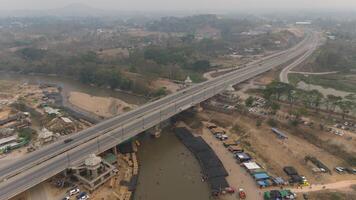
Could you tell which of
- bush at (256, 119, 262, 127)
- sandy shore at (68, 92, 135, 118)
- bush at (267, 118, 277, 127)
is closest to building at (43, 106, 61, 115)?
sandy shore at (68, 92, 135, 118)

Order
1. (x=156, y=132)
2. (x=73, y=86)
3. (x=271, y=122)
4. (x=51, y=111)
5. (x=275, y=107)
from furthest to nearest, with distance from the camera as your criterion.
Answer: (x=73, y=86)
(x=51, y=111)
(x=275, y=107)
(x=271, y=122)
(x=156, y=132)

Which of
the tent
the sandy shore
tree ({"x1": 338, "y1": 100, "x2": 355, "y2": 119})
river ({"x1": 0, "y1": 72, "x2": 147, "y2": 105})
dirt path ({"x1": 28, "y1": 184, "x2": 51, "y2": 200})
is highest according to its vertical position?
tree ({"x1": 338, "y1": 100, "x2": 355, "y2": 119})

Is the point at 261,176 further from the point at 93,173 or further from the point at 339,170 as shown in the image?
the point at 93,173

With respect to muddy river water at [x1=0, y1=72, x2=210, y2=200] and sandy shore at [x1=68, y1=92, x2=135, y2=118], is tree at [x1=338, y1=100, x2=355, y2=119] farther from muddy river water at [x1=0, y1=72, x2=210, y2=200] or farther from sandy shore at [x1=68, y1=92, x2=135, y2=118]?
sandy shore at [x1=68, y1=92, x2=135, y2=118]

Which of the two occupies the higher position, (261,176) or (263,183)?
(261,176)

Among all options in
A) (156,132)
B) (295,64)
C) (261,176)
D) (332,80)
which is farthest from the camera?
(295,64)

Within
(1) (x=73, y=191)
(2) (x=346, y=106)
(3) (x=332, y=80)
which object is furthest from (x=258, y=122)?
(3) (x=332, y=80)

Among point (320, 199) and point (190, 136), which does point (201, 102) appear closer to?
point (190, 136)
